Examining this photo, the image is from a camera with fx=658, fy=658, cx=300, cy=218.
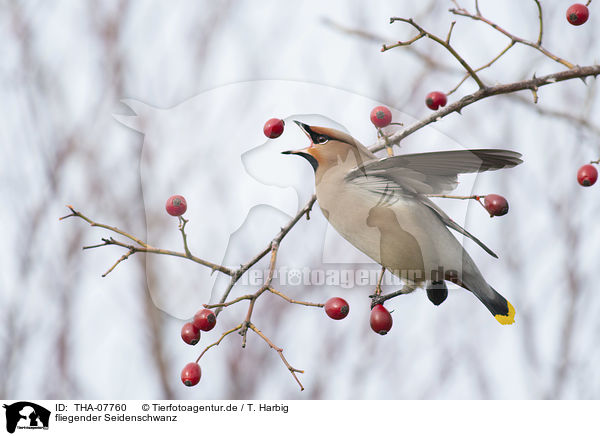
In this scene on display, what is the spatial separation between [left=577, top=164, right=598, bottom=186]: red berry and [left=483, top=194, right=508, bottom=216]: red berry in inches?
26.3

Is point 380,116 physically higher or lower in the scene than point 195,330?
higher

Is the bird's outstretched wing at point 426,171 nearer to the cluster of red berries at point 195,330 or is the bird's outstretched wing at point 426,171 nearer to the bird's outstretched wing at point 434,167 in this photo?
the bird's outstretched wing at point 434,167

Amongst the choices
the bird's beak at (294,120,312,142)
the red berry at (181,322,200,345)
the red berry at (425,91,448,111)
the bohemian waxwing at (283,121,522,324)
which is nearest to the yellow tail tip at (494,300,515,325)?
the bohemian waxwing at (283,121,522,324)

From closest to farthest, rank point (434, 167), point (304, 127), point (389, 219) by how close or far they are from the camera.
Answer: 1. point (434, 167)
2. point (389, 219)
3. point (304, 127)

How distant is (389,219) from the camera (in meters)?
2.38

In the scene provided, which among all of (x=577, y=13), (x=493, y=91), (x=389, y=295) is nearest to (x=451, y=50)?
(x=493, y=91)

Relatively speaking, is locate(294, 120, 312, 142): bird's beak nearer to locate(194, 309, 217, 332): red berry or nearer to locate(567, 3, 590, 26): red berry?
locate(194, 309, 217, 332): red berry

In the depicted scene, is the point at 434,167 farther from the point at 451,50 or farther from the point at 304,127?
the point at 304,127

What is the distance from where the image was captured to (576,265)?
6.18m

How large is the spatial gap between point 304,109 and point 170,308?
0.97 m

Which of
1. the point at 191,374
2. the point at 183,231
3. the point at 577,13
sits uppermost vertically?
the point at 577,13

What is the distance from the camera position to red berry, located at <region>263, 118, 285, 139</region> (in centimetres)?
231
